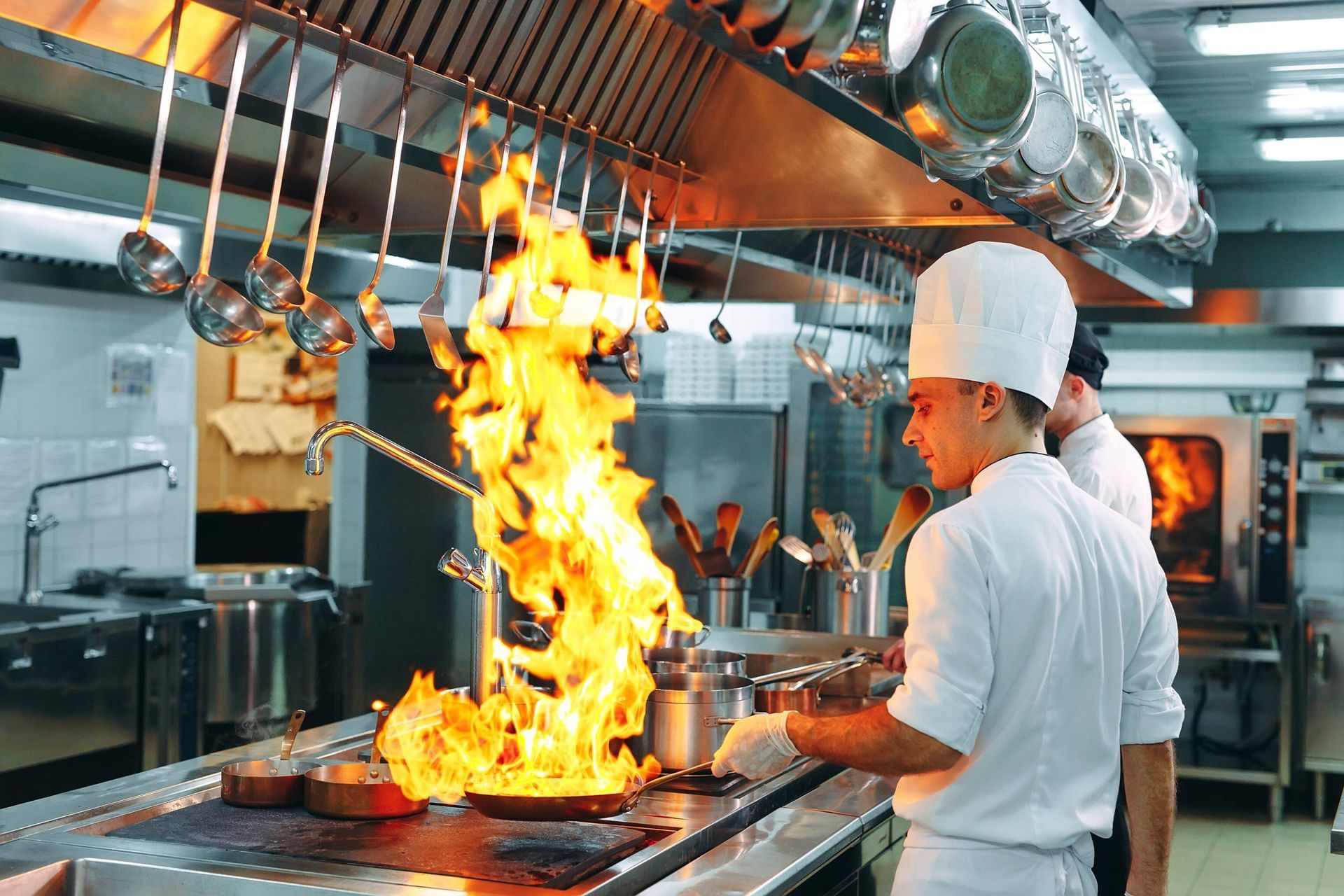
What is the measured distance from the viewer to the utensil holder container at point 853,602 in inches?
156

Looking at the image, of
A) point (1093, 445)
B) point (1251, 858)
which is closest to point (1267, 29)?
point (1093, 445)

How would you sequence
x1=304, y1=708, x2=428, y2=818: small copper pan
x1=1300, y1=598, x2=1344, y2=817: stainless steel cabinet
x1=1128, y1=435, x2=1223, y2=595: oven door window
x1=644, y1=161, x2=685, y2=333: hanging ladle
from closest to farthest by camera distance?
x1=304, y1=708, x2=428, y2=818: small copper pan
x1=644, y1=161, x2=685, y2=333: hanging ladle
x1=1300, y1=598, x2=1344, y2=817: stainless steel cabinet
x1=1128, y1=435, x2=1223, y2=595: oven door window

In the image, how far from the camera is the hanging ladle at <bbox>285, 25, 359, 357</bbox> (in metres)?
1.80

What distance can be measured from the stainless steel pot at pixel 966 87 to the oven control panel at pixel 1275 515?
496 centimetres

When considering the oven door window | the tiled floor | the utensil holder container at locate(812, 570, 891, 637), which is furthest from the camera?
the oven door window

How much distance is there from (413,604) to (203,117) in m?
3.45

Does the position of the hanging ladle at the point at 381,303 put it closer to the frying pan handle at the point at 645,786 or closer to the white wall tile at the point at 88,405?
the frying pan handle at the point at 645,786

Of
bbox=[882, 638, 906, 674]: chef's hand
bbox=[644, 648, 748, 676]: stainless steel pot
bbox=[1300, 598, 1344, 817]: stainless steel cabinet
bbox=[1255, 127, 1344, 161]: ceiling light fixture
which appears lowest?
bbox=[1300, 598, 1344, 817]: stainless steel cabinet

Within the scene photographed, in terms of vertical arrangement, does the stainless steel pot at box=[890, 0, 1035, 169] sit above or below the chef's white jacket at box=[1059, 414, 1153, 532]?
above

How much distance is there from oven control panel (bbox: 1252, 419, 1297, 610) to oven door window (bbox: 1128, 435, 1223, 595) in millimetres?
190

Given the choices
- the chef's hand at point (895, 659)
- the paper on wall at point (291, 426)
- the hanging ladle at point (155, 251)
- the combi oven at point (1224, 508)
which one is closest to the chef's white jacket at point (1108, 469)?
the chef's hand at point (895, 659)

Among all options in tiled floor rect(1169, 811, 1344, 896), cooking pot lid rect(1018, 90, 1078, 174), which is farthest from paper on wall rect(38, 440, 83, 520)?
tiled floor rect(1169, 811, 1344, 896)

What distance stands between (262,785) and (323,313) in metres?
0.72

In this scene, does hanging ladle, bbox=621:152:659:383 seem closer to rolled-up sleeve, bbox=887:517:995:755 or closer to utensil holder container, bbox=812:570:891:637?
rolled-up sleeve, bbox=887:517:995:755
